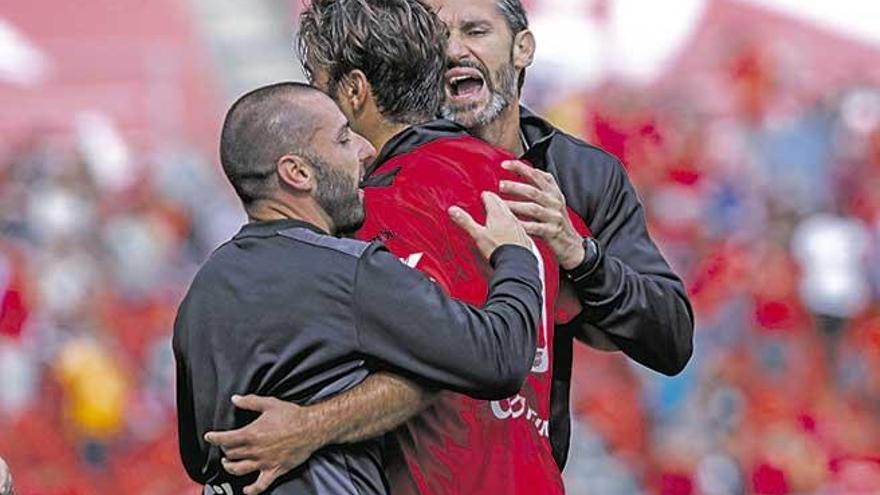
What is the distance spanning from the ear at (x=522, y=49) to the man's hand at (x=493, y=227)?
2.14 ft

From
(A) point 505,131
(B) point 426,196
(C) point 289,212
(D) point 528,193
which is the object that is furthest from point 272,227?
(A) point 505,131

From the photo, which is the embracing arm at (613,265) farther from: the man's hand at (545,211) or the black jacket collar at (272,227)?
the black jacket collar at (272,227)

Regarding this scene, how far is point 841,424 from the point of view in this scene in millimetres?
9664

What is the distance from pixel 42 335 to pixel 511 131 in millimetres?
7053

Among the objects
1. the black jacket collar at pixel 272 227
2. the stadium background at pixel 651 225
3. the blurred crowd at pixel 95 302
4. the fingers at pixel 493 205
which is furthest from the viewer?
the blurred crowd at pixel 95 302

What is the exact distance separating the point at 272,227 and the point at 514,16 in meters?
0.96

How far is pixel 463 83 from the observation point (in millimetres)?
3785

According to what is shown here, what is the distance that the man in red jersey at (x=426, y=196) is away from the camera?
129 inches

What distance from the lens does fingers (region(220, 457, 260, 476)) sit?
3.14 metres

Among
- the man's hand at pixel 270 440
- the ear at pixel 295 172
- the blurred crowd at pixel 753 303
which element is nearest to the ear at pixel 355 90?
the ear at pixel 295 172

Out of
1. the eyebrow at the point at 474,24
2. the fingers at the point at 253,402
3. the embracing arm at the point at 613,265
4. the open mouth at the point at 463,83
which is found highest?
the eyebrow at the point at 474,24

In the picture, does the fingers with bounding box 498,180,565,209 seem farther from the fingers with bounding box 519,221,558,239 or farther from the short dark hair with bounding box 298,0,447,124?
the short dark hair with bounding box 298,0,447,124

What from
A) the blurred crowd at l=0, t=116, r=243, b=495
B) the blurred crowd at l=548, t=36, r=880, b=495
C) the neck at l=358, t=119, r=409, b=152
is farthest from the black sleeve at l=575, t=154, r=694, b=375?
the blurred crowd at l=0, t=116, r=243, b=495

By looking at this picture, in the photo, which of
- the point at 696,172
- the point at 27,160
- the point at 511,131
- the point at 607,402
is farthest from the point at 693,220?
the point at 511,131
